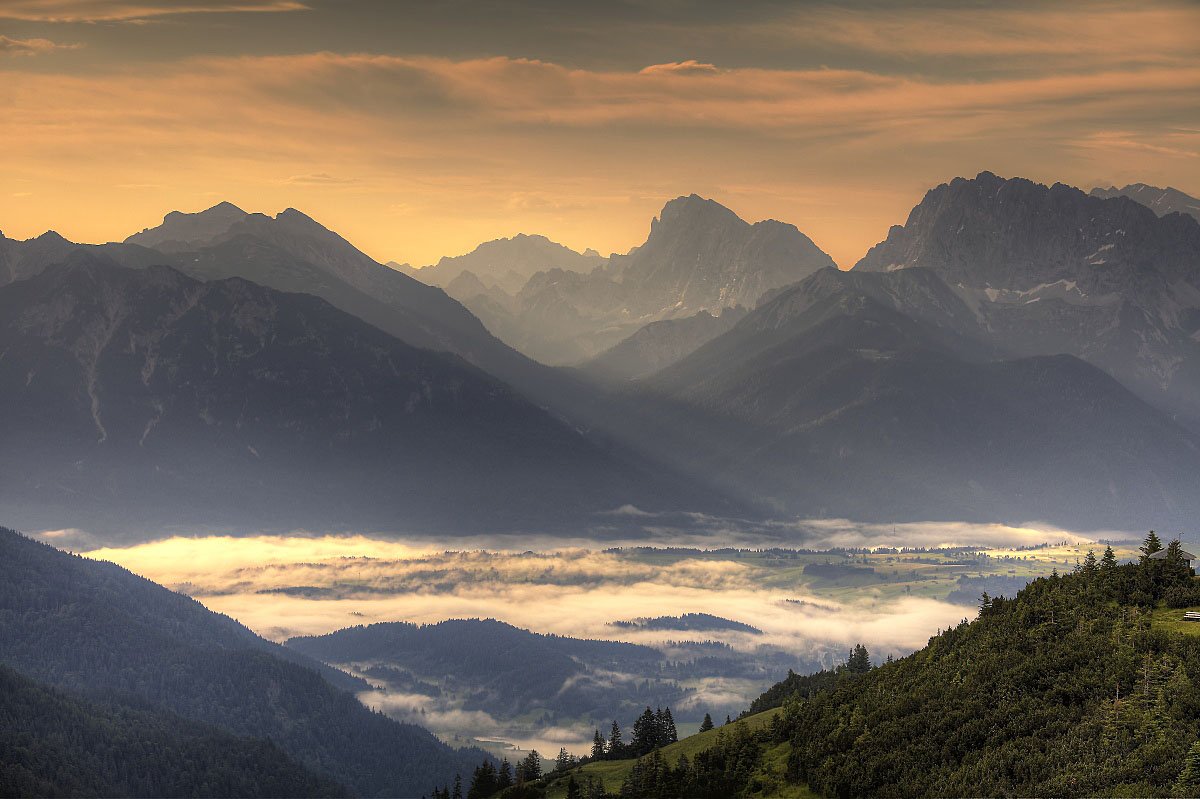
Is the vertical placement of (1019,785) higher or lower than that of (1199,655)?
lower

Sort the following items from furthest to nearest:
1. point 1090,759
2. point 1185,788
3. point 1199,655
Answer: point 1199,655
point 1090,759
point 1185,788

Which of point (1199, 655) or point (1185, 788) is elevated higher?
point (1199, 655)

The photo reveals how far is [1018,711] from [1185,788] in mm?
31231

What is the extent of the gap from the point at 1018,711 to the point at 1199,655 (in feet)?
74.0

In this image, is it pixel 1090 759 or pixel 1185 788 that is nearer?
pixel 1185 788

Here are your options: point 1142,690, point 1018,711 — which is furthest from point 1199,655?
point 1018,711

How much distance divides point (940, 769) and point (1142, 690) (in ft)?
84.7

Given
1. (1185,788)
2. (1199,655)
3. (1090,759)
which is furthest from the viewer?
(1199,655)

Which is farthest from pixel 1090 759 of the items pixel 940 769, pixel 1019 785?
pixel 940 769

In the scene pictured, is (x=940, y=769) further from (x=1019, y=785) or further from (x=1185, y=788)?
(x=1185, y=788)

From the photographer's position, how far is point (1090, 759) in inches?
7205

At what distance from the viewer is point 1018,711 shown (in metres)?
200

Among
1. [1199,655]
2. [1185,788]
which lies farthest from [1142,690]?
[1185,788]

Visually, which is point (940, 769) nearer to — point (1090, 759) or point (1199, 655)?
point (1090, 759)
